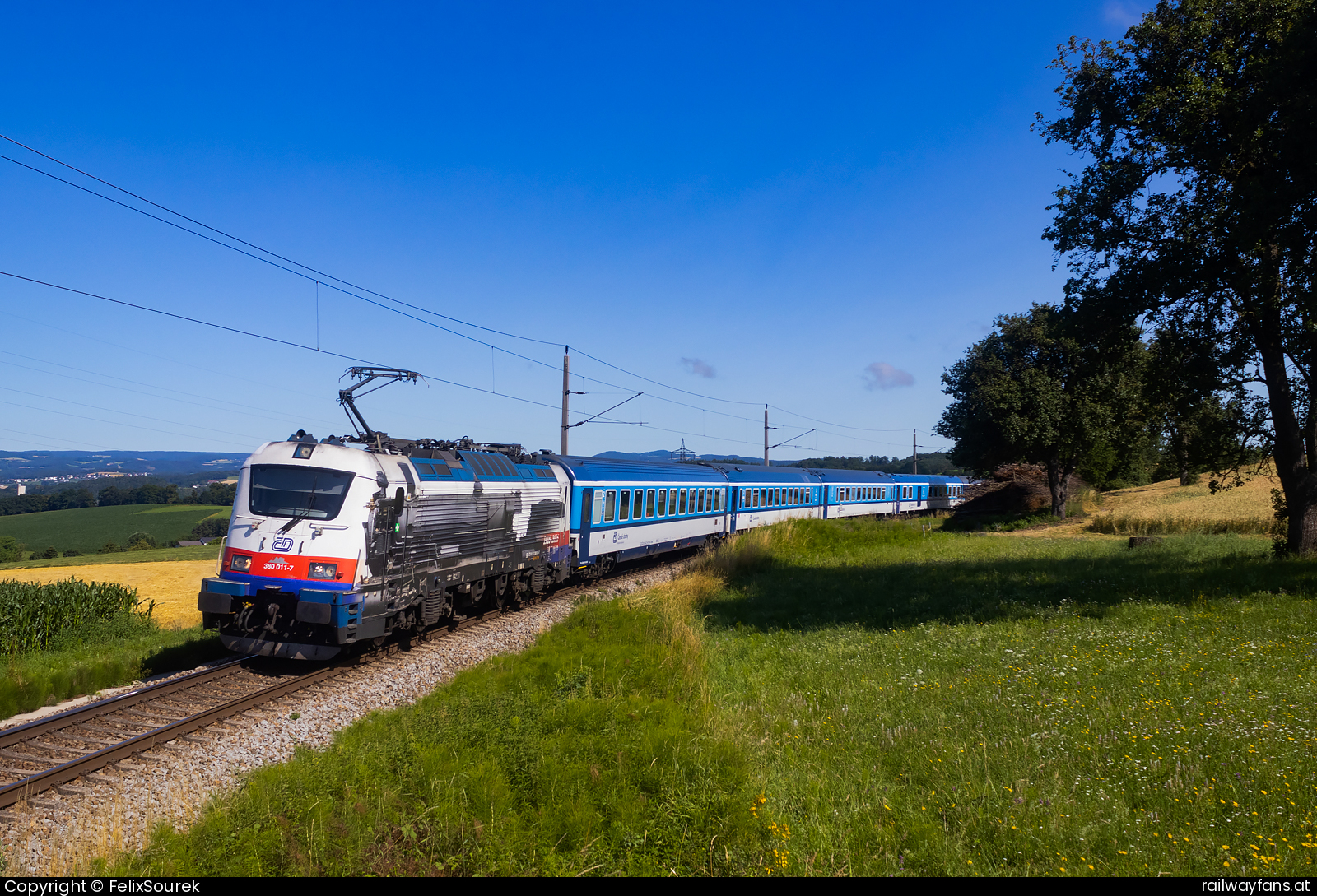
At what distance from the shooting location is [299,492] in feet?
36.8

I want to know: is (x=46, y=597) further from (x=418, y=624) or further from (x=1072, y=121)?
(x=1072, y=121)

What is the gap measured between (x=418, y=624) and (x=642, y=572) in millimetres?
10925

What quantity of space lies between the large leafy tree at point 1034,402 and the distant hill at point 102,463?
135m

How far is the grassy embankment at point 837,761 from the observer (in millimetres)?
5195

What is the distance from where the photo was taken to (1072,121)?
1711 centimetres

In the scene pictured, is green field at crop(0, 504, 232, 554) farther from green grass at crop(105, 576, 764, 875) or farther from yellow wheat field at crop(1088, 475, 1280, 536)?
yellow wheat field at crop(1088, 475, 1280, 536)

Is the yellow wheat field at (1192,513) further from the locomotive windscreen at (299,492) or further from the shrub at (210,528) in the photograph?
the shrub at (210,528)

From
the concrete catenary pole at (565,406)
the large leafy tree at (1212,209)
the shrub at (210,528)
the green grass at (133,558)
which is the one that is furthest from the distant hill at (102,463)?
the large leafy tree at (1212,209)

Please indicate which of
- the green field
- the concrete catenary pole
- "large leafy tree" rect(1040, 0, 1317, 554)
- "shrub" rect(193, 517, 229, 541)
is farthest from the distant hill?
"large leafy tree" rect(1040, 0, 1317, 554)

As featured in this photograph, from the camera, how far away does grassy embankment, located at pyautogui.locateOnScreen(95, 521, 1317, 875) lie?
5195 mm

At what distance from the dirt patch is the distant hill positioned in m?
118

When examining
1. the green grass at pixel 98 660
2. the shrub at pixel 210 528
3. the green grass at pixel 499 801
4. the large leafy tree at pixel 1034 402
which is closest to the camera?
the green grass at pixel 499 801

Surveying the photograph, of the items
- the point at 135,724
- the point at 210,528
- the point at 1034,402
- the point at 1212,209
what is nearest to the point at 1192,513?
the point at 1034,402

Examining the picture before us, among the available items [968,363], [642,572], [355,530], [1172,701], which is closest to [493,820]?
[355,530]
